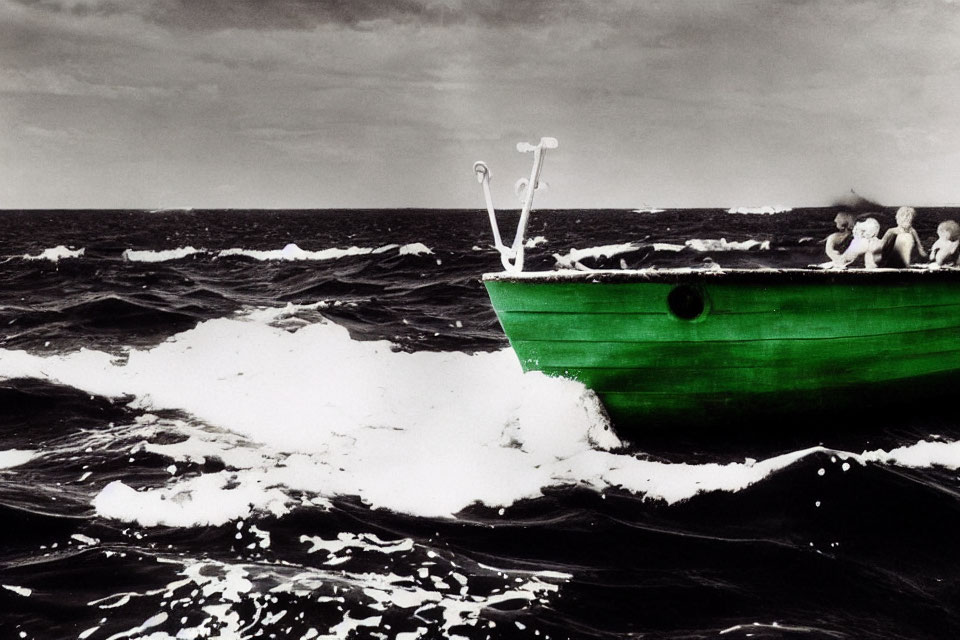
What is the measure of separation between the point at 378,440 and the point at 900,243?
5.25m

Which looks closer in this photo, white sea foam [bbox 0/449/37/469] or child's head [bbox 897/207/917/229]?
white sea foam [bbox 0/449/37/469]

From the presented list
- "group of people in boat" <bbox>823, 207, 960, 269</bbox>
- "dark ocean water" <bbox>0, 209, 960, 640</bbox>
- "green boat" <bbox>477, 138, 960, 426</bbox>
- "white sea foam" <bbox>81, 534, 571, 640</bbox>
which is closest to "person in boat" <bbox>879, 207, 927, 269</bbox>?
"group of people in boat" <bbox>823, 207, 960, 269</bbox>

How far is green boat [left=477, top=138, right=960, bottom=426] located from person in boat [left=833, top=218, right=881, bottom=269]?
0.78 meters

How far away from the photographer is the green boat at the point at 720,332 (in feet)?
19.0

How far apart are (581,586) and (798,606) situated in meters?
1.14

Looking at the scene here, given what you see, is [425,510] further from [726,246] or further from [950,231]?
[726,246]

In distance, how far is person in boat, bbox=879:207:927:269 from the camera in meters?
6.80

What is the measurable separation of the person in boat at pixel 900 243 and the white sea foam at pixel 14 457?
26.5 feet

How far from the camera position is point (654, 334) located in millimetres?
5887

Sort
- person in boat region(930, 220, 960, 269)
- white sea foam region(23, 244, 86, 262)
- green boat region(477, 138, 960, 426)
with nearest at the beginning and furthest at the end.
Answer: green boat region(477, 138, 960, 426) → person in boat region(930, 220, 960, 269) → white sea foam region(23, 244, 86, 262)

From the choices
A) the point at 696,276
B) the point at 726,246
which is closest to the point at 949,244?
the point at 696,276

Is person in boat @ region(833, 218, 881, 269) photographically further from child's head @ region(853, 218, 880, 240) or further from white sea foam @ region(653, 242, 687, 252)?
white sea foam @ region(653, 242, 687, 252)

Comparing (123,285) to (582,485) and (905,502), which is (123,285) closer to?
(582,485)

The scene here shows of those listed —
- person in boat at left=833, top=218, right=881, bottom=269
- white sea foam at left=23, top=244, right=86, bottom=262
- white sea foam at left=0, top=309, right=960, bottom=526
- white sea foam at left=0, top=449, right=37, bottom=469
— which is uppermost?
person in boat at left=833, top=218, right=881, bottom=269
